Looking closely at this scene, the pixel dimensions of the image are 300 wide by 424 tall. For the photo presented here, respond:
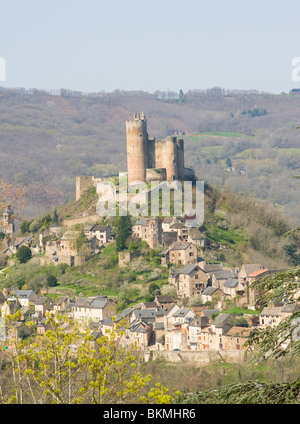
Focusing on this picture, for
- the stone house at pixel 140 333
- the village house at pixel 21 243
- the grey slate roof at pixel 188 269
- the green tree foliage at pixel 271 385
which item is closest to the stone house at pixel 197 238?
the grey slate roof at pixel 188 269

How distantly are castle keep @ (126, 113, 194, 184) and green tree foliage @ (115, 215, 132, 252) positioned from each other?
15.8ft

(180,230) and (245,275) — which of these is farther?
(180,230)

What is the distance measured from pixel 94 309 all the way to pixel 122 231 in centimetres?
924

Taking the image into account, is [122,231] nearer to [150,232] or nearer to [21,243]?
[150,232]

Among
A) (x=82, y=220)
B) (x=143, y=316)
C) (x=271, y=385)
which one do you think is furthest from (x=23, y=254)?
(x=271, y=385)

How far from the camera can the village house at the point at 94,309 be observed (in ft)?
161

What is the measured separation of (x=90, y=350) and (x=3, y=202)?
2.85 meters

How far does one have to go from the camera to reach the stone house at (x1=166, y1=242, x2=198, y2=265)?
179 feet

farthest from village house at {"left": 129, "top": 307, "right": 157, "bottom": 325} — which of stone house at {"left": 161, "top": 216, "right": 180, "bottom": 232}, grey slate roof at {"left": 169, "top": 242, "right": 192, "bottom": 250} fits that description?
stone house at {"left": 161, "top": 216, "right": 180, "bottom": 232}

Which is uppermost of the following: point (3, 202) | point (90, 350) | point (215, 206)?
point (3, 202)

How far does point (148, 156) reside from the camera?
62.5 metres

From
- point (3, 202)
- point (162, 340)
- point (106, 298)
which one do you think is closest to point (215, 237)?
point (106, 298)

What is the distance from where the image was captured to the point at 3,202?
46.3 feet
